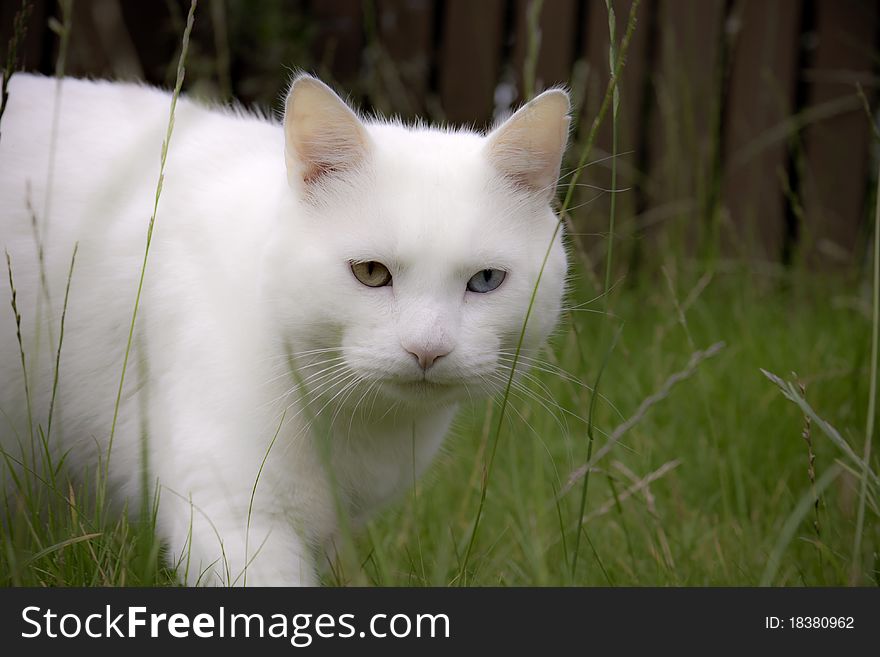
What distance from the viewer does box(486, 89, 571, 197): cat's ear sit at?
1.62 m

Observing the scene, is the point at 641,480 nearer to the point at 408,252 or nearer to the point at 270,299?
the point at 408,252

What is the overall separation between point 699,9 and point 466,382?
3091 mm

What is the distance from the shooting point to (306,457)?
1.58 metres

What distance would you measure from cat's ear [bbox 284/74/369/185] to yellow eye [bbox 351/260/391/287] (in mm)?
214

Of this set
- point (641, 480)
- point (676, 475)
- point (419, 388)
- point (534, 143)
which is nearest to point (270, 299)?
point (419, 388)

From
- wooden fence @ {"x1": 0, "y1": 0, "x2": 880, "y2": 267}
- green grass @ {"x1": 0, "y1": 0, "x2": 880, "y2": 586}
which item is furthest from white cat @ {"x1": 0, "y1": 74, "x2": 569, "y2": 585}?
wooden fence @ {"x1": 0, "y1": 0, "x2": 880, "y2": 267}

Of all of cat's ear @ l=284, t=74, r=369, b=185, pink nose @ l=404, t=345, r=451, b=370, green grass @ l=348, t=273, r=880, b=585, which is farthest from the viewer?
green grass @ l=348, t=273, r=880, b=585

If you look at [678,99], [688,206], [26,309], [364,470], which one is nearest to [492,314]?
[364,470]

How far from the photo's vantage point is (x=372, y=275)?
154 cm

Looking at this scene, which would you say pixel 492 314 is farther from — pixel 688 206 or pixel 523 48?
pixel 523 48

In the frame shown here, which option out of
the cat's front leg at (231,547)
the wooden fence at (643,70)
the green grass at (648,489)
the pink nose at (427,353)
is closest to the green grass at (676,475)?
the green grass at (648,489)

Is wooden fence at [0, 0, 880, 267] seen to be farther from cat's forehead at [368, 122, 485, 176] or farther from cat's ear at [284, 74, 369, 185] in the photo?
cat's ear at [284, 74, 369, 185]

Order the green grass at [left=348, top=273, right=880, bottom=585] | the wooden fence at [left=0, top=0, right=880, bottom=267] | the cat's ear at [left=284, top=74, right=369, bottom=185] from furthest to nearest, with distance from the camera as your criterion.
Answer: the wooden fence at [left=0, top=0, right=880, bottom=267] < the green grass at [left=348, top=273, right=880, bottom=585] < the cat's ear at [left=284, top=74, right=369, bottom=185]

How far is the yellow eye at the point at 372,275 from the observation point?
1537 mm
